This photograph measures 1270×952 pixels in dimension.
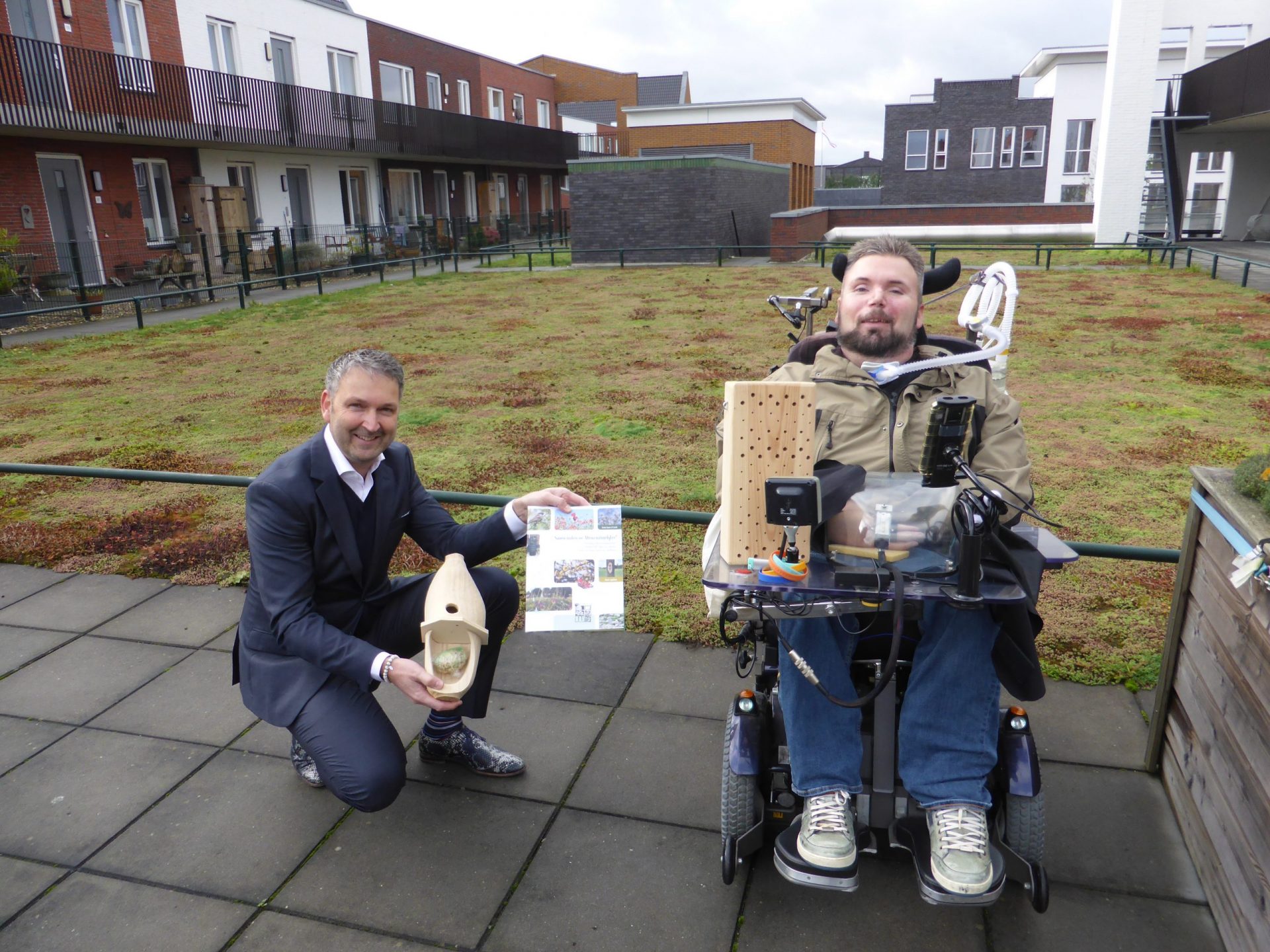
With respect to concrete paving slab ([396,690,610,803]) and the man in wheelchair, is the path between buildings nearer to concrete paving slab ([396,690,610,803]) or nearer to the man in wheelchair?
concrete paving slab ([396,690,610,803])

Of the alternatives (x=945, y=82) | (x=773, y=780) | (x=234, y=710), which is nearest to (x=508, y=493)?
(x=234, y=710)

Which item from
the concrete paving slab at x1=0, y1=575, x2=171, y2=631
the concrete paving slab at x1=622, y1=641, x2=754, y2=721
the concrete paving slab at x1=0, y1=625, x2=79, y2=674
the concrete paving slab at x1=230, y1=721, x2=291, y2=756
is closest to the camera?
the concrete paving slab at x1=230, y1=721, x2=291, y2=756

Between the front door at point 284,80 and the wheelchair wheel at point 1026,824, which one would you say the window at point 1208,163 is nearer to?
the front door at point 284,80

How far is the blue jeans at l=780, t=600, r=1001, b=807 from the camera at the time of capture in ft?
8.05

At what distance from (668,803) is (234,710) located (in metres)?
1.82

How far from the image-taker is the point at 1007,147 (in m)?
43.5

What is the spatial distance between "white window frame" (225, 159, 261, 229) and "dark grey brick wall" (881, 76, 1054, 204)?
3066 centimetres

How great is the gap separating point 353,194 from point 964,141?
29083 mm

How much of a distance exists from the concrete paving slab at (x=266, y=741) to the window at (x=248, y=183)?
81.0 feet

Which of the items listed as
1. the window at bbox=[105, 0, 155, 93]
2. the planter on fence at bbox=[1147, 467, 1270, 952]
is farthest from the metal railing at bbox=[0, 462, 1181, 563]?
the window at bbox=[105, 0, 155, 93]

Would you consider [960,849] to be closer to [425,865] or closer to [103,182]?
[425,865]

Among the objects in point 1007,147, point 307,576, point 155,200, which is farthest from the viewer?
point 1007,147

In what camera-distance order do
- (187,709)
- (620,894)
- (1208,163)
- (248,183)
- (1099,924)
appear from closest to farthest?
(1099,924) → (620,894) → (187,709) → (248,183) → (1208,163)

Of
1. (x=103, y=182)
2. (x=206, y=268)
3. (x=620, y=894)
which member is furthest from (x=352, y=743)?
(x=103, y=182)
